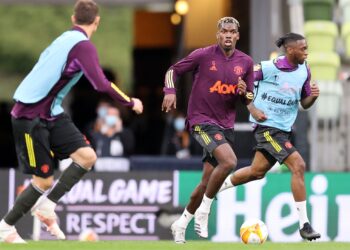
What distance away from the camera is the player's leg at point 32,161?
11.1m

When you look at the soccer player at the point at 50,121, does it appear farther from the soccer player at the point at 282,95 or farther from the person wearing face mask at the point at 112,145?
the person wearing face mask at the point at 112,145

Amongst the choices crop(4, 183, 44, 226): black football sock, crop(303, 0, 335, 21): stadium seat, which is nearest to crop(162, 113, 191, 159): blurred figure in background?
crop(303, 0, 335, 21): stadium seat

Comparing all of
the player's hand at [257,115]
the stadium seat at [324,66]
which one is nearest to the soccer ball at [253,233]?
the player's hand at [257,115]

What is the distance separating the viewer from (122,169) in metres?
18.1

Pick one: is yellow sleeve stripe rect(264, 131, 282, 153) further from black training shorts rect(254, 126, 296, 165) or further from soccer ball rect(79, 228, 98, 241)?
soccer ball rect(79, 228, 98, 241)

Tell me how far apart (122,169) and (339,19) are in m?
5.02

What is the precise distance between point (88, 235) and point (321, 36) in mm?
6259

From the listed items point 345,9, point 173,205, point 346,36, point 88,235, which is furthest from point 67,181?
point 345,9

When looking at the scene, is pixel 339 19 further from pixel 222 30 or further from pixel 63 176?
pixel 63 176

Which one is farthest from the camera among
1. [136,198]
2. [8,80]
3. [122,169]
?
[8,80]

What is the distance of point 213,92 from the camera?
1271cm

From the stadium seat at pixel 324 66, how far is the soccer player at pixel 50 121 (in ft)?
27.1

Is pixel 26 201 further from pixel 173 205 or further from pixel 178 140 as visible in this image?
pixel 178 140

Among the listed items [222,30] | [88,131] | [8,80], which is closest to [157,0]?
[88,131]
